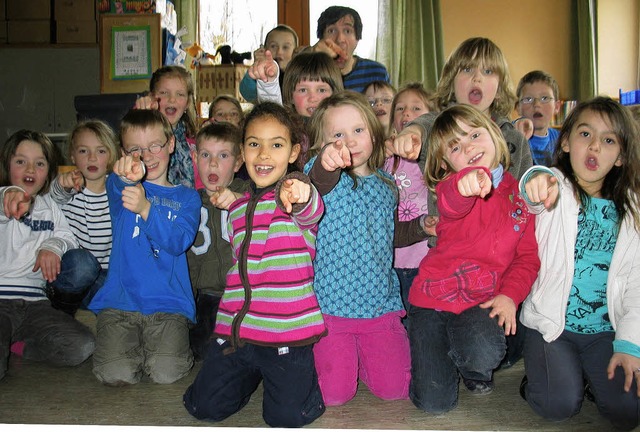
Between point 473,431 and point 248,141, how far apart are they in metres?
1.02

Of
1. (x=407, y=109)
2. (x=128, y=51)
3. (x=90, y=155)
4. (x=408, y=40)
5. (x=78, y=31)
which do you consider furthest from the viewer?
(x=408, y=40)

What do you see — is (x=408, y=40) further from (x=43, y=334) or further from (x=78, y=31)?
(x=43, y=334)

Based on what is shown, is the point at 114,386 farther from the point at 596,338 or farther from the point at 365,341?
the point at 596,338

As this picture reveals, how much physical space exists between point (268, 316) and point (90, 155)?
119 cm

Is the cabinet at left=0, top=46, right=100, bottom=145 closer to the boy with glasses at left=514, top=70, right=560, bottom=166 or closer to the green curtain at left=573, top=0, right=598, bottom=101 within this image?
the boy with glasses at left=514, top=70, right=560, bottom=166

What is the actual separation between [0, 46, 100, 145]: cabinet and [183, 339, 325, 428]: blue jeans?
156 inches

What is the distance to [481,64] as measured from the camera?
221 cm

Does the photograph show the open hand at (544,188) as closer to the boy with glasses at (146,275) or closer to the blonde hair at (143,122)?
the boy with glasses at (146,275)

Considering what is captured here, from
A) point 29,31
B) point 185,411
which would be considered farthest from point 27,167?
point 29,31

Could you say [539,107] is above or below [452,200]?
above

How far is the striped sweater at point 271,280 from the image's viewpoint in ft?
5.24

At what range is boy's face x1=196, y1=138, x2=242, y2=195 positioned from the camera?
2230mm

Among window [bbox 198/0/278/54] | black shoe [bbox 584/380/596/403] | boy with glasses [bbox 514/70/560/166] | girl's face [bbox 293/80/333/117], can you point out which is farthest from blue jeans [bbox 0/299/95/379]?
window [bbox 198/0/278/54]

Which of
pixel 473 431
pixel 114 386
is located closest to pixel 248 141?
pixel 114 386
